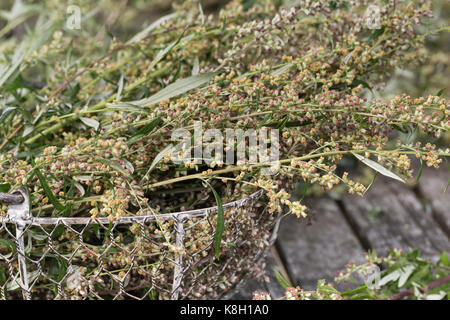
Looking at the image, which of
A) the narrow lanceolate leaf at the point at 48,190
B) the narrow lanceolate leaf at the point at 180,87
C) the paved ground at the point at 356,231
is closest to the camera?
the narrow lanceolate leaf at the point at 48,190

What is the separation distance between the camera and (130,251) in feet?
1.86

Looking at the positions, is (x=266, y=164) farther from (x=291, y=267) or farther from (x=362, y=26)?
(x=291, y=267)

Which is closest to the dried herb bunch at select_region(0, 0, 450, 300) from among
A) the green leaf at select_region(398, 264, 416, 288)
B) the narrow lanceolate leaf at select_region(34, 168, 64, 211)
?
the narrow lanceolate leaf at select_region(34, 168, 64, 211)

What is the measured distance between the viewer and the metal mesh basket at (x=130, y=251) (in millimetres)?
529

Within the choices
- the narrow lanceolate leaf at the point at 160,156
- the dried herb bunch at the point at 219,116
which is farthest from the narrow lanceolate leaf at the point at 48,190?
the narrow lanceolate leaf at the point at 160,156

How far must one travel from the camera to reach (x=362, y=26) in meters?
0.67

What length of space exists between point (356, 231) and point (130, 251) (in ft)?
1.93

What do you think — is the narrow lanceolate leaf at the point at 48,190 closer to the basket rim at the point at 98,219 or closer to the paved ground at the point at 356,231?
the basket rim at the point at 98,219

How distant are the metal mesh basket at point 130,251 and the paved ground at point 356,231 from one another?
19 centimetres

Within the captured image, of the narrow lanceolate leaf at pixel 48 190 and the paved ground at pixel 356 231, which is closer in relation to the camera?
the narrow lanceolate leaf at pixel 48 190

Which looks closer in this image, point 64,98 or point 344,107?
point 344,107
